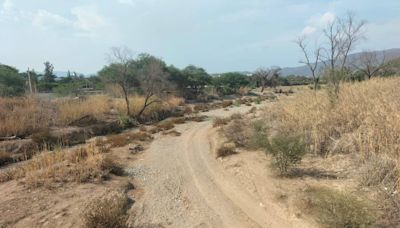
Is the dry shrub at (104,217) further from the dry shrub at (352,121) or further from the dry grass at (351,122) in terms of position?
the dry shrub at (352,121)

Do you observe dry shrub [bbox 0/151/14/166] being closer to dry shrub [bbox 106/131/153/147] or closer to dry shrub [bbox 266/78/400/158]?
dry shrub [bbox 106/131/153/147]

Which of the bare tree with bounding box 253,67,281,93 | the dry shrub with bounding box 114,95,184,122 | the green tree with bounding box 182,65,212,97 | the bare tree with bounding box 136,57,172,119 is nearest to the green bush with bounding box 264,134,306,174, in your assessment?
the bare tree with bounding box 136,57,172,119

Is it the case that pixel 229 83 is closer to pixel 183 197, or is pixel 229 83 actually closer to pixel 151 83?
pixel 151 83

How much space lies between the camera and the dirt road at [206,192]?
695cm

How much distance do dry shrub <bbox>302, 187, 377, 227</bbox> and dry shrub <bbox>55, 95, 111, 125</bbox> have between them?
16.8 metres

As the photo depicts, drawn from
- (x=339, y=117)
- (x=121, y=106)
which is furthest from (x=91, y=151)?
(x=121, y=106)

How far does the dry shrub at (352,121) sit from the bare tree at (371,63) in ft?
69.5

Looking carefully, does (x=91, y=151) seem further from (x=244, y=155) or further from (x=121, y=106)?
(x=121, y=106)

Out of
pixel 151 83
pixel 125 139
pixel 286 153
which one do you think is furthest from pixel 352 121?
pixel 151 83

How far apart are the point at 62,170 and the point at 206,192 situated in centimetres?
A: 391

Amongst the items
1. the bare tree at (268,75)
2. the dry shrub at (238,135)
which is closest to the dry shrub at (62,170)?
the dry shrub at (238,135)

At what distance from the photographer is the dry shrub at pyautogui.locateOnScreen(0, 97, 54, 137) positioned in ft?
57.0

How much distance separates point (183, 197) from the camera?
8.39m

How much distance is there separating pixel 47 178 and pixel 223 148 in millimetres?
5627
